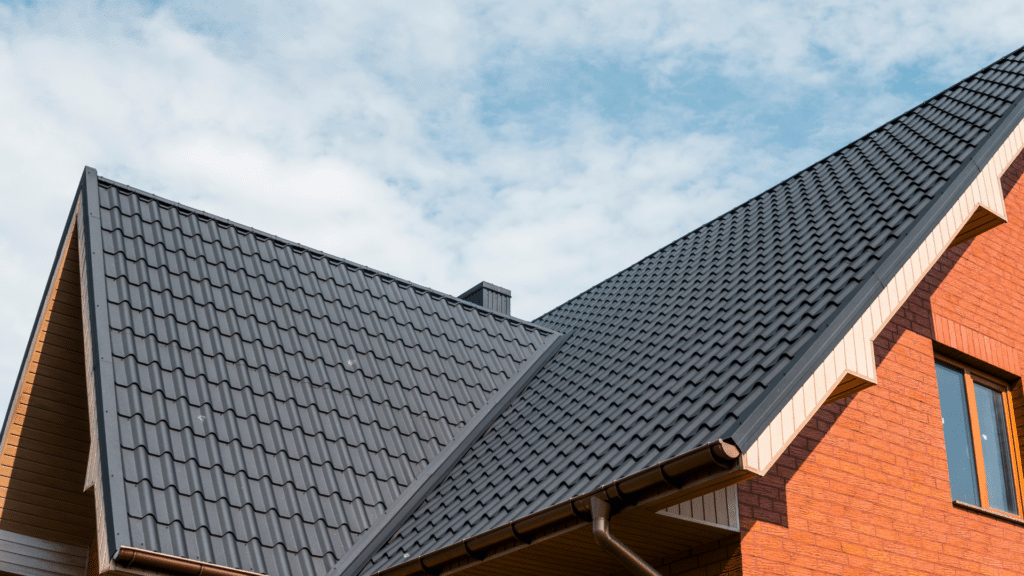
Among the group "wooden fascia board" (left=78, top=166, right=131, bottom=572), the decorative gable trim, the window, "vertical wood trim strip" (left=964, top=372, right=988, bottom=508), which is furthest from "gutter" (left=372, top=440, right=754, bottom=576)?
"vertical wood trim strip" (left=964, top=372, right=988, bottom=508)

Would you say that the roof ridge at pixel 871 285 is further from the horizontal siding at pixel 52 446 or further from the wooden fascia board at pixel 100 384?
the horizontal siding at pixel 52 446

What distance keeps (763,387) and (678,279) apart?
14.5 ft

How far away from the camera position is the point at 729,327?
23.8ft

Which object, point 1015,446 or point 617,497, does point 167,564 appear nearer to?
point 617,497

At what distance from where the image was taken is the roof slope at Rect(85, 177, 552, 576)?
693cm

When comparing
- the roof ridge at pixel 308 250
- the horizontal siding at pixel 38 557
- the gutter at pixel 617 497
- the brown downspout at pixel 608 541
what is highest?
the roof ridge at pixel 308 250

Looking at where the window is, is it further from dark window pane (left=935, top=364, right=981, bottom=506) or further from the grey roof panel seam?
the grey roof panel seam

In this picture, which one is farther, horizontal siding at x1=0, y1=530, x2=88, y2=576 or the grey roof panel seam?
horizontal siding at x1=0, y1=530, x2=88, y2=576

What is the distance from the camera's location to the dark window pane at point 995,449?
7.66 metres

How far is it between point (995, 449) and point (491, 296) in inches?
275

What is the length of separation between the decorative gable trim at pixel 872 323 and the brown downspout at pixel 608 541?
0.94m

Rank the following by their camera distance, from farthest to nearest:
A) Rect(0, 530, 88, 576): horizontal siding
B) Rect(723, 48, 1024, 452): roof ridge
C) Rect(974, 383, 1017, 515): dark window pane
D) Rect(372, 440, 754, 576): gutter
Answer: Rect(0, 530, 88, 576): horizontal siding
Rect(974, 383, 1017, 515): dark window pane
Rect(723, 48, 1024, 452): roof ridge
Rect(372, 440, 754, 576): gutter

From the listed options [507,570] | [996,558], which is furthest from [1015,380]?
[507,570]

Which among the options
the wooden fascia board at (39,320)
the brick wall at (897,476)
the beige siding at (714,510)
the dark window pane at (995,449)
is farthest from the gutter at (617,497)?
the wooden fascia board at (39,320)
